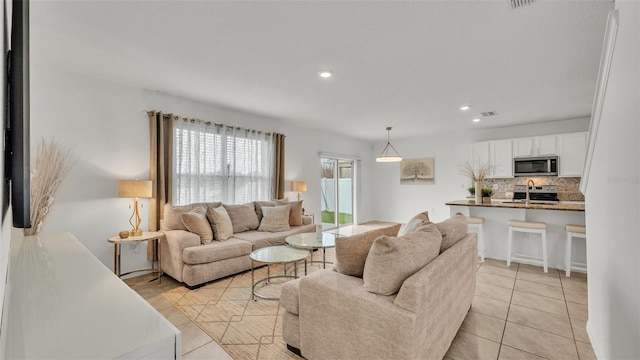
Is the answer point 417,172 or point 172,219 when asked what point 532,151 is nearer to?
point 417,172

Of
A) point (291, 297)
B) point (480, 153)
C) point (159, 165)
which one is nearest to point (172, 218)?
point (159, 165)

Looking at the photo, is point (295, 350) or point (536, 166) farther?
point (536, 166)

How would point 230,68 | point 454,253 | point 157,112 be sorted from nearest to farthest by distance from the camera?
point 454,253 < point 230,68 < point 157,112

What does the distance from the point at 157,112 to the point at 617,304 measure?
472 centimetres

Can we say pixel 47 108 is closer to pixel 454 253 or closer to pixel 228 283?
pixel 228 283

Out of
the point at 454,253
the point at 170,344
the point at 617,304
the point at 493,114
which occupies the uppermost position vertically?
the point at 493,114

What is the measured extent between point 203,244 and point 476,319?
3.05 m

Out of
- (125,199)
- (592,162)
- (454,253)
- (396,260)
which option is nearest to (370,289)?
(396,260)

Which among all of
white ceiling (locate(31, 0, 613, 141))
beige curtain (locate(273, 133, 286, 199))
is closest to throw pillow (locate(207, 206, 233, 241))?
beige curtain (locate(273, 133, 286, 199))

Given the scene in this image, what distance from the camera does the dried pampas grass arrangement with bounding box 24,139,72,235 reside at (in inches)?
96.3

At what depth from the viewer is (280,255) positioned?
3.13 meters

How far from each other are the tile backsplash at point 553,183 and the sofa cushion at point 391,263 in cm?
564

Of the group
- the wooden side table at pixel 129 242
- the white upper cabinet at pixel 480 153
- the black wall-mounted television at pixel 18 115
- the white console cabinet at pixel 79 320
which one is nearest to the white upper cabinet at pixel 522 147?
the white upper cabinet at pixel 480 153

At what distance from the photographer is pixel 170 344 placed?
631mm
